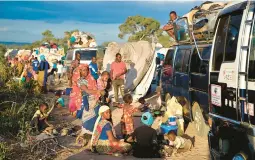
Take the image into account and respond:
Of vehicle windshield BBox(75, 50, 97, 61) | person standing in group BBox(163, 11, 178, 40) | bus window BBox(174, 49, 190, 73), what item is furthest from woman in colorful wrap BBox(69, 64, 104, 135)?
vehicle windshield BBox(75, 50, 97, 61)

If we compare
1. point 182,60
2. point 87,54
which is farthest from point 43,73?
point 182,60

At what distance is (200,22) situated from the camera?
29.6ft

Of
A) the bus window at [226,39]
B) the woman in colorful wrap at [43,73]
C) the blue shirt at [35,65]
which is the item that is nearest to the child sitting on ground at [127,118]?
the bus window at [226,39]

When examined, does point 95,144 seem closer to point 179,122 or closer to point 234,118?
point 179,122

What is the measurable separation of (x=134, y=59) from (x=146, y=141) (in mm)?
9432

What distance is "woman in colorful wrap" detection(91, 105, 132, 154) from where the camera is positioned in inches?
291

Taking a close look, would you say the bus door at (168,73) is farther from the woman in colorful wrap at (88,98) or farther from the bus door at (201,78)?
the woman in colorful wrap at (88,98)

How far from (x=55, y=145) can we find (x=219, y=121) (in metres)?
3.72

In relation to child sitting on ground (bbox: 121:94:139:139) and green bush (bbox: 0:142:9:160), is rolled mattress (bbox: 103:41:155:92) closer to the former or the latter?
child sitting on ground (bbox: 121:94:139:139)

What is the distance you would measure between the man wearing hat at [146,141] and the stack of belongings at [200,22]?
2478 millimetres

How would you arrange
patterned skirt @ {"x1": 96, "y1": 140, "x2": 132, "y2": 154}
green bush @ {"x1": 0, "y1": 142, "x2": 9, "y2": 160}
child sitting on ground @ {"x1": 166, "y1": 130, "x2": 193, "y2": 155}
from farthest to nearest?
child sitting on ground @ {"x1": 166, "y1": 130, "x2": 193, "y2": 155} → patterned skirt @ {"x1": 96, "y1": 140, "x2": 132, "y2": 154} → green bush @ {"x1": 0, "y1": 142, "x2": 9, "y2": 160}

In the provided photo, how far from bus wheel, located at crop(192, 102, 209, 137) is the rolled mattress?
6695mm

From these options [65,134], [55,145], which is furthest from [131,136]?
[65,134]

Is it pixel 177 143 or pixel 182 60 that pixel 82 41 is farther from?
pixel 177 143
